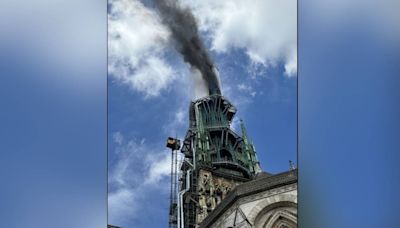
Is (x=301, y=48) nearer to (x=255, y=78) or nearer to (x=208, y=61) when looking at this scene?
(x=255, y=78)

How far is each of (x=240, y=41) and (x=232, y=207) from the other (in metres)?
1.32

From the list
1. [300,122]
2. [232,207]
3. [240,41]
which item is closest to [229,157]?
[232,207]

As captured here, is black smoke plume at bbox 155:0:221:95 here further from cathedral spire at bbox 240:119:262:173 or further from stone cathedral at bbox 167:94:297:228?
cathedral spire at bbox 240:119:262:173

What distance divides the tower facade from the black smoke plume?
17cm

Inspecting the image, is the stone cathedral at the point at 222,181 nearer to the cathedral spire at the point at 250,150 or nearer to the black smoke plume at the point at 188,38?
the cathedral spire at the point at 250,150

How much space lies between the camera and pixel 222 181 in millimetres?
4398

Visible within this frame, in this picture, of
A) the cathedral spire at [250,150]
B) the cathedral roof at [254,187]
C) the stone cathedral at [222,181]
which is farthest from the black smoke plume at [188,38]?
the cathedral roof at [254,187]

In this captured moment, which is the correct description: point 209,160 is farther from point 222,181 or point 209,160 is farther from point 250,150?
point 250,150

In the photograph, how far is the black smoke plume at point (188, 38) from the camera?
420 centimetres

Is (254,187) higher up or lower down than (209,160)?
lower down

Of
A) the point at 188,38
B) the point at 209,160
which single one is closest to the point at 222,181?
the point at 209,160

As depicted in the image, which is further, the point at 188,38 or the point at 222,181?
the point at 222,181

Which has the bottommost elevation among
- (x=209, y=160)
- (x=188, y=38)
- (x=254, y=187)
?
(x=254, y=187)

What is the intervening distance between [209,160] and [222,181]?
20cm
